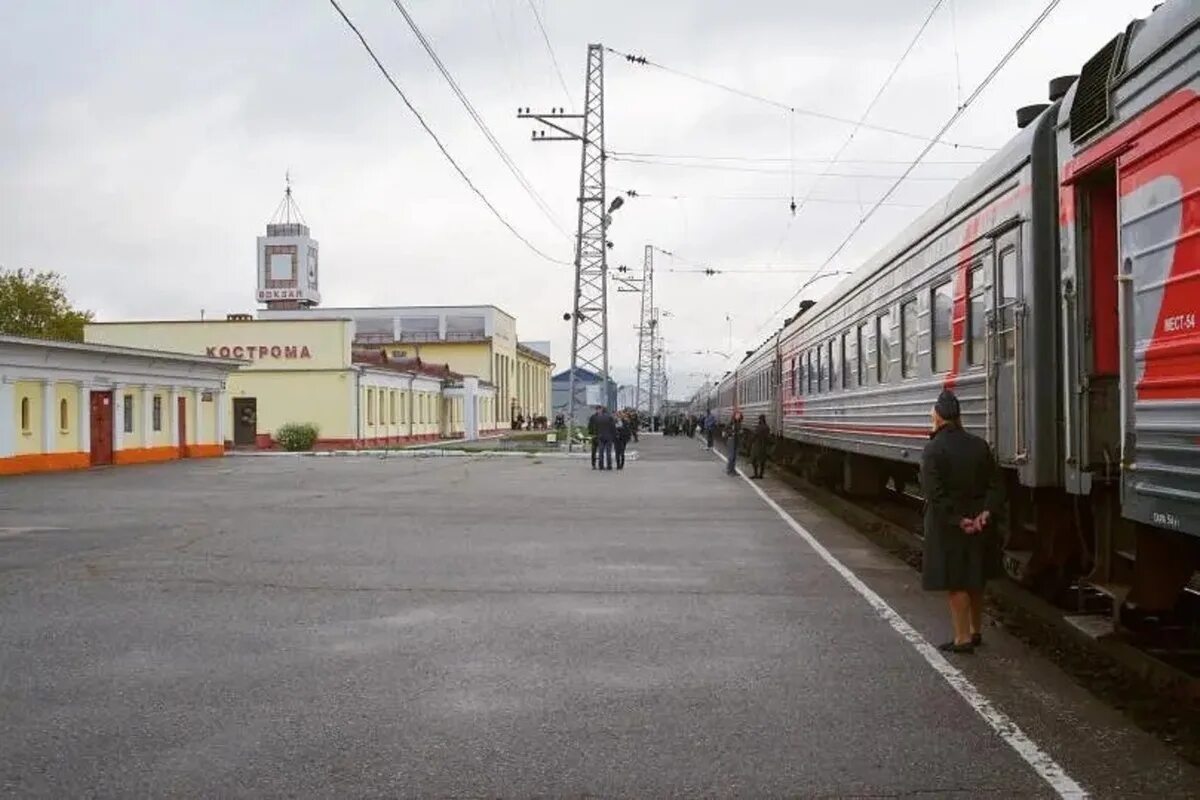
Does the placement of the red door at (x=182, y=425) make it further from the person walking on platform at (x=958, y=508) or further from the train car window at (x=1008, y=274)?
the person walking on platform at (x=958, y=508)

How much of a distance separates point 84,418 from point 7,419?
14.9ft

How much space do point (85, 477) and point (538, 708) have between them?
92.6ft

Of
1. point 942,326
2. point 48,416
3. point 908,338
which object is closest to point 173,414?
point 48,416

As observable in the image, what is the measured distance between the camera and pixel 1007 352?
9.15 metres

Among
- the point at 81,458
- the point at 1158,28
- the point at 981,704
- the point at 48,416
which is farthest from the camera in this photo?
the point at 81,458

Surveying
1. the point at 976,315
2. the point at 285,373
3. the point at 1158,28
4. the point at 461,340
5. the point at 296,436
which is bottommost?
the point at 296,436

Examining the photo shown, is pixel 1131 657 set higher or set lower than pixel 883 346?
lower

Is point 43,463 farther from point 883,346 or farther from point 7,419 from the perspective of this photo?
point 883,346

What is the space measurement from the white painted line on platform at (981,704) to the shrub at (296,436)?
143 feet

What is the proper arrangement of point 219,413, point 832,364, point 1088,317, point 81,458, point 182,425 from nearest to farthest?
point 1088,317 → point 832,364 → point 81,458 → point 182,425 → point 219,413

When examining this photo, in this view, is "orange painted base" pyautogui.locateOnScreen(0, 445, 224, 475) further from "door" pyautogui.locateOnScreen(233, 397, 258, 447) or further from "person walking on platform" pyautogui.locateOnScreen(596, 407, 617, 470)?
"person walking on platform" pyautogui.locateOnScreen(596, 407, 617, 470)

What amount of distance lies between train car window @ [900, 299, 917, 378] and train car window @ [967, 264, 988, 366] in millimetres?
2632

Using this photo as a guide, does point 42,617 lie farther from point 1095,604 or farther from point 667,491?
point 667,491

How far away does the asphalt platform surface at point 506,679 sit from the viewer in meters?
5.38
